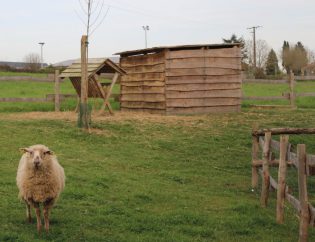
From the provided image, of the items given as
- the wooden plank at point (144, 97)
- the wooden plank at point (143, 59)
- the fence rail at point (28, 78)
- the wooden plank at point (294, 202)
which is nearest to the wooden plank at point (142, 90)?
the wooden plank at point (144, 97)

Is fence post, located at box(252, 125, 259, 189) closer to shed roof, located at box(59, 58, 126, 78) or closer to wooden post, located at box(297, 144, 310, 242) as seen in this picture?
wooden post, located at box(297, 144, 310, 242)

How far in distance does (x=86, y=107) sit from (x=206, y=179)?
16.3 feet

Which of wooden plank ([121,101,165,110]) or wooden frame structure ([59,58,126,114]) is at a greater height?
wooden frame structure ([59,58,126,114])

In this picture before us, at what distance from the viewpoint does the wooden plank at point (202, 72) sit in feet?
59.8

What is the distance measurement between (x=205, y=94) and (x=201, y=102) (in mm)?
341

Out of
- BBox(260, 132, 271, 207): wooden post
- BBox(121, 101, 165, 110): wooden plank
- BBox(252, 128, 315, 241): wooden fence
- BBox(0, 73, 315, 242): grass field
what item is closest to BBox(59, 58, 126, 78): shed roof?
BBox(0, 73, 315, 242): grass field

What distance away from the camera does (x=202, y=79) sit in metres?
18.7

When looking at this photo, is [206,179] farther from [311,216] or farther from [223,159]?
[311,216]

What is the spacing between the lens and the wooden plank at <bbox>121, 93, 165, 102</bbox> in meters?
18.4

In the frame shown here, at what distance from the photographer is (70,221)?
6.66 meters

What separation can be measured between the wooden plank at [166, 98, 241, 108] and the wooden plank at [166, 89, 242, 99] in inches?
4.5

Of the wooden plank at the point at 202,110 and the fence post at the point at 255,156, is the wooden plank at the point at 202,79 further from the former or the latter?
the fence post at the point at 255,156

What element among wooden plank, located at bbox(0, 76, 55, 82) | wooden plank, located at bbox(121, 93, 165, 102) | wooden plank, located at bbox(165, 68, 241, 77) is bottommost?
wooden plank, located at bbox(121, 93, 165, 102)

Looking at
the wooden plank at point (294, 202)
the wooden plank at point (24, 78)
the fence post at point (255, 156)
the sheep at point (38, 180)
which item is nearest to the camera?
the wooden plank at point (294, 202)
